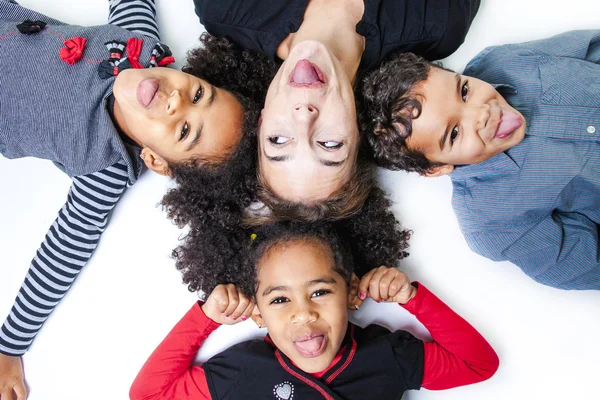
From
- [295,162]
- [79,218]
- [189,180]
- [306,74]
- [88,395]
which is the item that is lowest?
[88,395]

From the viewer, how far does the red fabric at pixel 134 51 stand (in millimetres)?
1100

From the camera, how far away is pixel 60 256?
1174 mm

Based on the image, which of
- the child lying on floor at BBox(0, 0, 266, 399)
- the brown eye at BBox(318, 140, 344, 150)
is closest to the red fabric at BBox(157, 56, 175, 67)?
the child lying on floor at BBox(0, 0, 266, 399)

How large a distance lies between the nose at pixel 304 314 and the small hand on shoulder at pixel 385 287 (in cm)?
14

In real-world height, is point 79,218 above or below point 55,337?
above

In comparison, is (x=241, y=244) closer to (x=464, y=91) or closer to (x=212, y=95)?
(x=212, y=95)

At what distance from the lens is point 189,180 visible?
3.62ft

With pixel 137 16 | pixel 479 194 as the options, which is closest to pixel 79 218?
pixel 137 16

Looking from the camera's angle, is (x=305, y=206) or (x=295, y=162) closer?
(x=295, y=162)

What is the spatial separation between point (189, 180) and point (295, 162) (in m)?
0.31

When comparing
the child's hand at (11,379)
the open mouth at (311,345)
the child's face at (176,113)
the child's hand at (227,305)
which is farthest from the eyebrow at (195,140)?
the child's hand at (11,379)

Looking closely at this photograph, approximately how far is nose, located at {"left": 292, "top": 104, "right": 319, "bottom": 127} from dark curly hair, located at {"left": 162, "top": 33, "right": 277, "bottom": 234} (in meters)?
0.22

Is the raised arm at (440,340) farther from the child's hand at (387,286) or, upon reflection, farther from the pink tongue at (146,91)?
the pink tongue at (146,91)

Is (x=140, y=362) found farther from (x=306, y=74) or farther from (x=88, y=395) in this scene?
(x=306, y=74)
